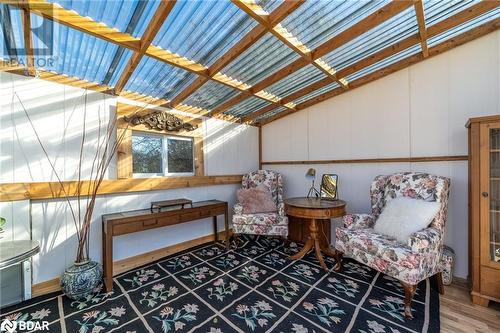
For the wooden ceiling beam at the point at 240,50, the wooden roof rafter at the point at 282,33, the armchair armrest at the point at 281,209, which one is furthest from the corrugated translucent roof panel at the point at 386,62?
the armchair armrest at the point at 281,209

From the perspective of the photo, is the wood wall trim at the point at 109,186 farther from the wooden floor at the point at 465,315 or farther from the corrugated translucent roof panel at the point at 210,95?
the wooden floor at the point at 465,315

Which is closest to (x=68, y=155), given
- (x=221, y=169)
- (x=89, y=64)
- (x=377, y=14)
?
(x=89, y=64)

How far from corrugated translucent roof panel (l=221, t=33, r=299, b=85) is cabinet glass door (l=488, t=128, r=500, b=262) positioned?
1.85m

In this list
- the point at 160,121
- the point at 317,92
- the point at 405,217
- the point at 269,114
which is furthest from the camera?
the point at 269,114

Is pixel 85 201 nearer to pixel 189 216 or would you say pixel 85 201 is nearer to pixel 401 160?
pixel 189 216

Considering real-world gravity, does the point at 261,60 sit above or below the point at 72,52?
above

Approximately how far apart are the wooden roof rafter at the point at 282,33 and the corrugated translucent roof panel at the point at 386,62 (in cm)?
36

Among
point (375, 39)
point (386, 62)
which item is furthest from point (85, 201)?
point (386, 62)

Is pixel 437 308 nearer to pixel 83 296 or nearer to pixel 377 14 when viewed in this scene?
pixel 377 14

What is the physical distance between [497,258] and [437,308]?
629 millimetres

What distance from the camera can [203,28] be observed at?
5.51 feet

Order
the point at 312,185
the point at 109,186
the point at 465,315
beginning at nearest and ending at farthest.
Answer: the point at 465,315
the point at 109,186
the point at 312,185

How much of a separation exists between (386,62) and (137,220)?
3.30 metres

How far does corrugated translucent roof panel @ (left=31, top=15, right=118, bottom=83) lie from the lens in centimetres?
154
